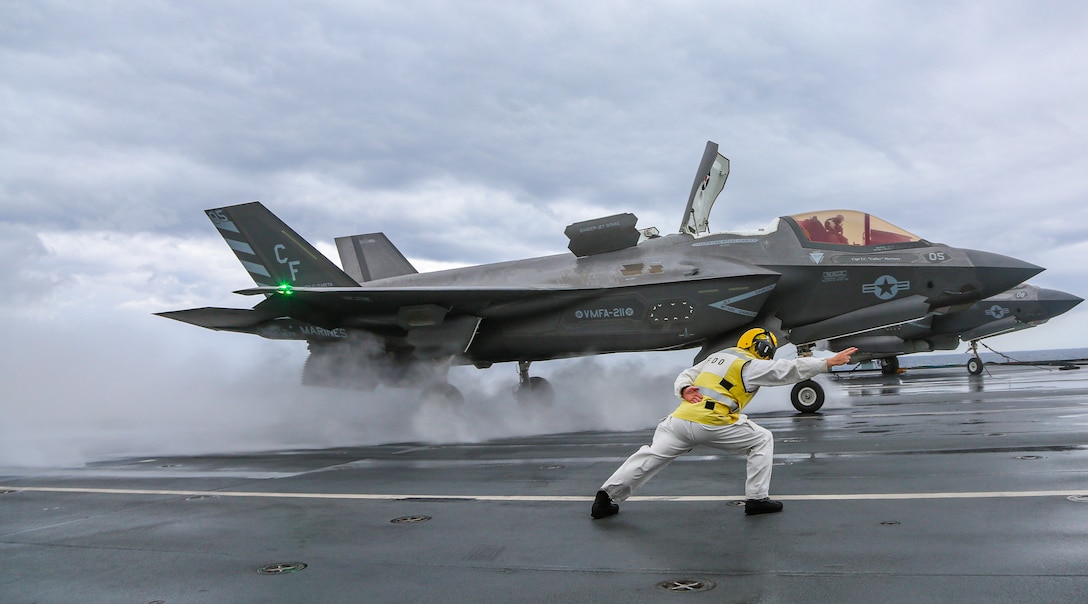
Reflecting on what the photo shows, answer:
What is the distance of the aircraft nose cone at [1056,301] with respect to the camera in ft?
98.9

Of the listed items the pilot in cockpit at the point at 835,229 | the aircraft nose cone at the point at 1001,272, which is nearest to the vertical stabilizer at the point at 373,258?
the pilot in cockpit at the point at 835,229

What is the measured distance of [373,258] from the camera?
20094mm

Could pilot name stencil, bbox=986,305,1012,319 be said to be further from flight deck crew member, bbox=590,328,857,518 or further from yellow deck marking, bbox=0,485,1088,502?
flight deck crew member, bbox=590,328,857,518

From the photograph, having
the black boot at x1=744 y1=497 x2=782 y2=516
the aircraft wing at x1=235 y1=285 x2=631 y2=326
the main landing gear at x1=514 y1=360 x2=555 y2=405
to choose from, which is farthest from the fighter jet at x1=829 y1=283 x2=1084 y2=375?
the black boot at x1=744 y1=497 x2=782 y2=516

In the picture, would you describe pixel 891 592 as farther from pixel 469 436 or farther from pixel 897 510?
pixel 469 436

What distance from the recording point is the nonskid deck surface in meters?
3.64

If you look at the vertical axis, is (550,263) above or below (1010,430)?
above

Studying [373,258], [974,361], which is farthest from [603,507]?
[974,361]

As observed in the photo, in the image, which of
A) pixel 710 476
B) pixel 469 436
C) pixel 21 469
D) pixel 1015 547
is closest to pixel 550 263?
pixel 469 436

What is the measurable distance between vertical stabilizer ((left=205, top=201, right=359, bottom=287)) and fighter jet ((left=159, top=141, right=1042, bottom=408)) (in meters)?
0.03

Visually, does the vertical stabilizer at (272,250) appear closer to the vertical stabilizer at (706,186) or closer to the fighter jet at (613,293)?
the fighter jet at (613,293)

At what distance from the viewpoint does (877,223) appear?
13.0m

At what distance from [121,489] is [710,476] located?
6306mm

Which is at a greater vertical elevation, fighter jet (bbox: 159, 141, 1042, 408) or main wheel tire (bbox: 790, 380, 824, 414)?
fighter jet (bbox: 159, 141, 1042, 408)
